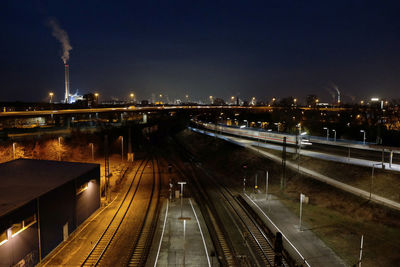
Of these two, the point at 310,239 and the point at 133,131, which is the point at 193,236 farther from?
the point at 133,131

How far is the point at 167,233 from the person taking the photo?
19906 millimetres

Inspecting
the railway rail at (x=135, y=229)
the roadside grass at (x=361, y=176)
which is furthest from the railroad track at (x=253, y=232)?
the roadside grass at (x=361, y=176)

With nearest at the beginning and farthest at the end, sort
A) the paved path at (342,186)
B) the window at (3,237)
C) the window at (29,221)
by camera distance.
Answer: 1. the window at (3,237)
2. the window at (29,221)
3. the paved path at (342,186)

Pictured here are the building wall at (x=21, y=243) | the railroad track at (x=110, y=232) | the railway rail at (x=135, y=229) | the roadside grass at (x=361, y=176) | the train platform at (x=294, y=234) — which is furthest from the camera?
the roadside grass at (x=361, y=176)

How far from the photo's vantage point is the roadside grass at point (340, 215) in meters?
17.4

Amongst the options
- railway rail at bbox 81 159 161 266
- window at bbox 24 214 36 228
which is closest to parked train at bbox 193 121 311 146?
railway rail at bbox 81 159 161 266

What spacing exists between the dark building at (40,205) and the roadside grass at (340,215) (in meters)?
16.7

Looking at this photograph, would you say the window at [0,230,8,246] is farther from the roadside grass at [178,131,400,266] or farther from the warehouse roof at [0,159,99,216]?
the roadside grass at [178,131,400,266]

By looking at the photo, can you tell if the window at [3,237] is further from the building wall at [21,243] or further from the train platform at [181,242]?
the train platform at [181,242]

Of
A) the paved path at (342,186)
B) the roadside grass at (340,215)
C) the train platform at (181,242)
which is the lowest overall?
the train platform at (181,242)

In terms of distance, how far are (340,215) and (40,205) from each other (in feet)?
71.9

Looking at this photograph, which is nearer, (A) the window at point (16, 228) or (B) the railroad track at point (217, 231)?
(A) the window at point (16, 228)

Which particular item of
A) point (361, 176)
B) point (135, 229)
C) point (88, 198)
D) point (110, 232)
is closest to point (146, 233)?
point (135, 229)

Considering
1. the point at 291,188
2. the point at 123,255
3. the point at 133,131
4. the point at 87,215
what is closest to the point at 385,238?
the point at 291,188
